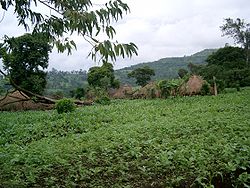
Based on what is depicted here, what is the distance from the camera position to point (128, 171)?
19.5ft

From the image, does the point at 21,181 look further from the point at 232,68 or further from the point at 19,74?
the point at 232,68

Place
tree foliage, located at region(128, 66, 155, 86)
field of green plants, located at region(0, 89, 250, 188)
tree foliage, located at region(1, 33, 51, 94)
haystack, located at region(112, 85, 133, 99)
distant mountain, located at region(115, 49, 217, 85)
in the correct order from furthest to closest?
distant mountain, located at region(115, 49, 217, 85)
tree foliage, located at region(128, 66, 155, 86)
haystack, located at region(112, 85, 133, 99)
tree foliage, located at region(1, 33, 51, 94)
field of green plants, located at region(0, 89, 250, 188)

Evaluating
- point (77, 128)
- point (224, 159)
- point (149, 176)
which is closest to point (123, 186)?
point (149, 176)

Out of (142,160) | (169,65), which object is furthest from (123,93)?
(169,65)

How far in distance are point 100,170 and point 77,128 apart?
6474 millimetres

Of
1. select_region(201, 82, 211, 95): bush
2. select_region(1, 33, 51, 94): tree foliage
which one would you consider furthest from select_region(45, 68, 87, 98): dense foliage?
select_region(201, 82, 211, 95): bush

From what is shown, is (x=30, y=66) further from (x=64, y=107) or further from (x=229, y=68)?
(x=229, y=68)

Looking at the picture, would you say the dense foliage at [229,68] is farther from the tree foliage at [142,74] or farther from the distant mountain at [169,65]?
the distant mountain at [169,65]

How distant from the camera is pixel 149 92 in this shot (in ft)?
92.8

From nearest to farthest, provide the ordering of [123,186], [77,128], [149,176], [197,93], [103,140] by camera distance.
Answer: [123,186]
[149,176]
[103,140]
[77,128]
[197,93]

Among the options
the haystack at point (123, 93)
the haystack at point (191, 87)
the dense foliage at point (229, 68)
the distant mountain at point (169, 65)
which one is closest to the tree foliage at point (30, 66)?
the haystack at point (123, 93)

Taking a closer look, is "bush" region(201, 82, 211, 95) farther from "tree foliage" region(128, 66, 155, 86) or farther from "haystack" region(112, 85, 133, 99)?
"tree foliage" region(128, 66, 155, 86)

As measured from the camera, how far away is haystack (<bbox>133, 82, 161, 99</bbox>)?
27333 mm

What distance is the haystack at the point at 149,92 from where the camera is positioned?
2733 centimetres
